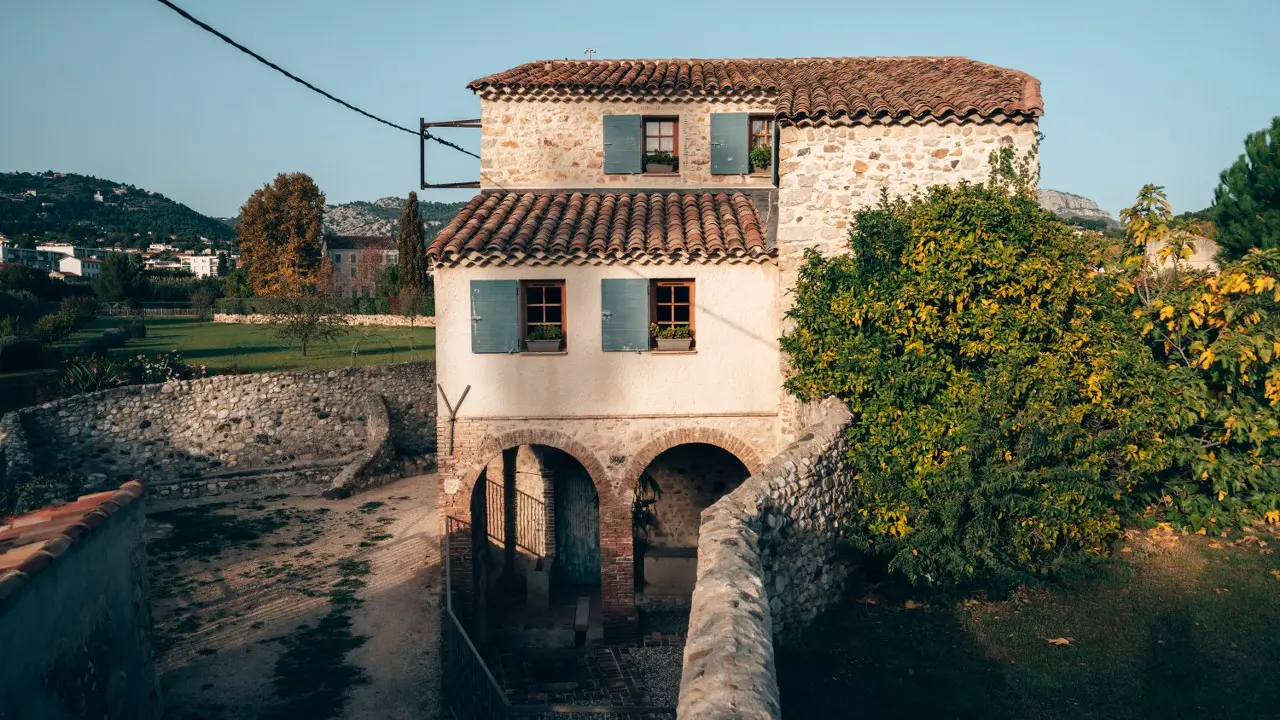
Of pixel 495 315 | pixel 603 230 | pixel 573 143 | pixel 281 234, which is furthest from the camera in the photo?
pixel 281 234

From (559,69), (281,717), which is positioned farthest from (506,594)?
(559,69)

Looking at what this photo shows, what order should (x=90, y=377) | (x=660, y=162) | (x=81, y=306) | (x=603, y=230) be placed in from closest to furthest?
(x=603, y=230) < (x=660, y=162) < (x=90, y=377) < (x=81, y=306)

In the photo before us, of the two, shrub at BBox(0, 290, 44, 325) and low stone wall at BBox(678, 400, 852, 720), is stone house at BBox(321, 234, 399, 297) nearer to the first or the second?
shrub at BBox(0, 290, 44, 325)

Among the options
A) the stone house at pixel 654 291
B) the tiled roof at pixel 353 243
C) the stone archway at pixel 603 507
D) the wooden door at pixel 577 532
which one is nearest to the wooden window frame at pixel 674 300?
the stone house at pixel 654 291

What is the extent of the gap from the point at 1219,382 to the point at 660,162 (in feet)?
33.8

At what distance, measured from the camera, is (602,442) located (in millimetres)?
13430

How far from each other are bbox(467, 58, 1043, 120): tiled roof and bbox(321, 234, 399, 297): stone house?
77.1 m

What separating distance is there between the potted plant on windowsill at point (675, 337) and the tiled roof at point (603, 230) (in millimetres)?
1108

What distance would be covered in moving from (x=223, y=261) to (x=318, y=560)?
98.5 metres

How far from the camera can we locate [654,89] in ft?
53.9

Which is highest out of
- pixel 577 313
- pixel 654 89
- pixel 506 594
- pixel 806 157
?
pixel 654 89

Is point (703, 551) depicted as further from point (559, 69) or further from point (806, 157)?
point (559, 69)

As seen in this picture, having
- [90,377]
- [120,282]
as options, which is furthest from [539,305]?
[120,282]

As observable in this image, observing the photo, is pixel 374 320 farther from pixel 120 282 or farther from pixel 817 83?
pixel 817 83
